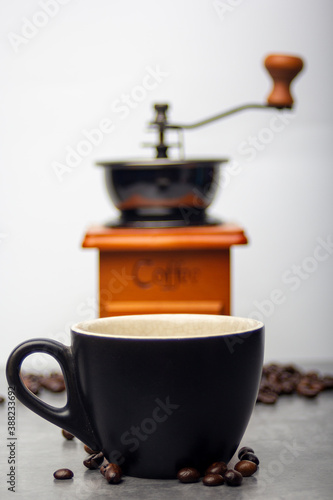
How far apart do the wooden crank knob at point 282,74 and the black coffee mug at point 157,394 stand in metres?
0.93

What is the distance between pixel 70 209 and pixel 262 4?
886 millimetres

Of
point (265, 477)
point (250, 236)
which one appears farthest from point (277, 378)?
point (250, 236)

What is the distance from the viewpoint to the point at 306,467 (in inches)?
23.3

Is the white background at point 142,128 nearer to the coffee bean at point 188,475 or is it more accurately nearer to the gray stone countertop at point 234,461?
the gray stone countertop at point 234,461

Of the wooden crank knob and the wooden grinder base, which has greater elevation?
the wooden crank knob

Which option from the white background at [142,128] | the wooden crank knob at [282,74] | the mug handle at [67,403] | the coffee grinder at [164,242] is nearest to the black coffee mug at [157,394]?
the mug handle at [67,403]

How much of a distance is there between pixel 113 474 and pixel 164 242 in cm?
80

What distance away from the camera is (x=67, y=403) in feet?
1.91

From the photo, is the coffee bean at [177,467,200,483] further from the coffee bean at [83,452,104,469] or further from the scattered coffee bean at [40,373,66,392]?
the scattered coffee bean at [40,373,66,392]

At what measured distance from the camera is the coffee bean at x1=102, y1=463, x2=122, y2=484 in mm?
539

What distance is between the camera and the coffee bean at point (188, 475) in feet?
1.77

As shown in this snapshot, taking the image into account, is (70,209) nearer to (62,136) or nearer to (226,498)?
(62,136)

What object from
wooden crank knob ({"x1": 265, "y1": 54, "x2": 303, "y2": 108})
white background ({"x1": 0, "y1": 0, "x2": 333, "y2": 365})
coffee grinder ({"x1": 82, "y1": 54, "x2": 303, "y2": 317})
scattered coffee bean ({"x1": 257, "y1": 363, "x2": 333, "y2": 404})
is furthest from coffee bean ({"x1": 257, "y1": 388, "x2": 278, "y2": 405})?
white background ({"x1": 0, "y1": 0, "x2": 333, "y2": 365})

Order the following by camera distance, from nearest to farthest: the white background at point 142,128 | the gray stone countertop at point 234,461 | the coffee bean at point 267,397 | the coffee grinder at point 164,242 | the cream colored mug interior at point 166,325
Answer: the gray stone countertop at point 234,461, the cream colored mug interior at point 166,325, the coffee bean at point 267,397, the coffee grinder at point 164,242, the white background at point 142,128
